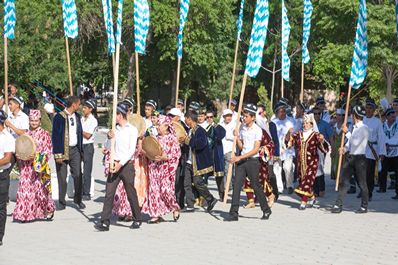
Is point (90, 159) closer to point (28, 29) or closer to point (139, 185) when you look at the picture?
point (139, 185)

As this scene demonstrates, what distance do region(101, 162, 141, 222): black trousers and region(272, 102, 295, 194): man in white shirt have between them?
4.83 meters

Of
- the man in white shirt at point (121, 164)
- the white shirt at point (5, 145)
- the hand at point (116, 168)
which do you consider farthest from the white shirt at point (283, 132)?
the white shirt at point (5, 145)

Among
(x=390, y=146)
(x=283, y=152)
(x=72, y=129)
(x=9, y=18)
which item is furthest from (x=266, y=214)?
(x=9, y=18)

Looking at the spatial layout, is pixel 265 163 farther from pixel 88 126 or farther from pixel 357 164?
pixel 88 126

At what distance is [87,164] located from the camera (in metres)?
17.4

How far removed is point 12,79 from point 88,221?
21458 mm

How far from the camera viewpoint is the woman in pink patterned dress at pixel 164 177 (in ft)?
47.8

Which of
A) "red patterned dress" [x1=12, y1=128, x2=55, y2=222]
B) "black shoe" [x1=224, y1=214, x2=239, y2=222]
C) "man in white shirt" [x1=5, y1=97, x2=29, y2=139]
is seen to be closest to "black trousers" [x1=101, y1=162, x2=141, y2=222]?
"red patterned dress" [x1=12, y1=128, x2=55, y2=222]

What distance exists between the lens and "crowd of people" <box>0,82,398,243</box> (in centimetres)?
1398

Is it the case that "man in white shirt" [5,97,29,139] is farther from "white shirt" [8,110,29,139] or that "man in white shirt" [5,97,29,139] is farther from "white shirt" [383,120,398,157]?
"white shirt" [383,120,398,157]

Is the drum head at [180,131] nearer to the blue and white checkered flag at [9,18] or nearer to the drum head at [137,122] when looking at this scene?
the drum head at [137,122]

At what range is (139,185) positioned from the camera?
1474cm

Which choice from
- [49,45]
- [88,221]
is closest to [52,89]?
[49,45]

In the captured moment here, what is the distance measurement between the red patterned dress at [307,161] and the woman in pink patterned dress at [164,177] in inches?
107
